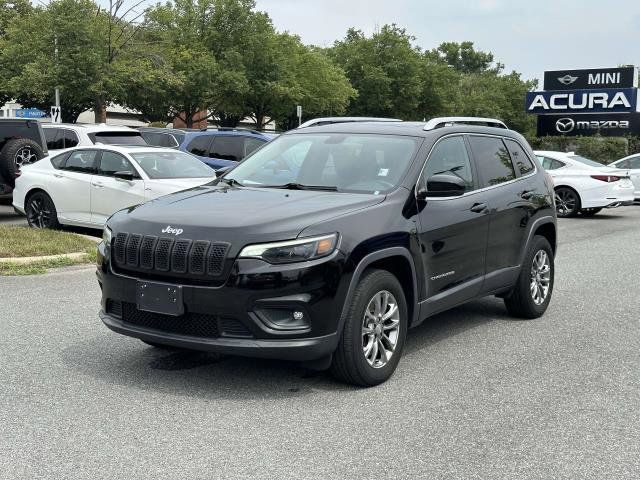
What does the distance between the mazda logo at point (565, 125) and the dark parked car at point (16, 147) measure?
80.3ft

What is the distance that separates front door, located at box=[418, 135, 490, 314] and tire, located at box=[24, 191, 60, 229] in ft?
27.0

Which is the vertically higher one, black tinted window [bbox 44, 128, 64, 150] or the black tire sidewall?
black tinted window [bbox 44, 128, 64, 150]

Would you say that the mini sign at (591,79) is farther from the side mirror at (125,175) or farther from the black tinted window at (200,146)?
the side mirror at (125,175)

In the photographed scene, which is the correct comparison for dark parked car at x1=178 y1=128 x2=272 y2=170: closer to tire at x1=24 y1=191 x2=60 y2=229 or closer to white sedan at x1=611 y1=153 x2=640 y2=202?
tire at x1=24 y1=191 x2=60 y2=229

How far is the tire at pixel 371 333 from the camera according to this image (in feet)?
16.4

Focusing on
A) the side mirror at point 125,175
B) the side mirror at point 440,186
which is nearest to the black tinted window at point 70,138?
the side mirror at point 125,175

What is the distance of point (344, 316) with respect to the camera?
494 centimetres

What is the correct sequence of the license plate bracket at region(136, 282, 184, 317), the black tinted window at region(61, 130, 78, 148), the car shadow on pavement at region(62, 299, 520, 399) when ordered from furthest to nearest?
the black tinted window at region(61, 130, 78, 148) → the car shadow on pavement at region(62, 299, 520, 399) → the license plate bracket at region(136, 282, 184, 317)

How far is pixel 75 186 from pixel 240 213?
318 inches

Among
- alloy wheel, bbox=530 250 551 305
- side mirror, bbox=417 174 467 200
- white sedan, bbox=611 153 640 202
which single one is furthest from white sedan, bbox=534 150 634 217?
side mirror, bbox=417 174 467 200

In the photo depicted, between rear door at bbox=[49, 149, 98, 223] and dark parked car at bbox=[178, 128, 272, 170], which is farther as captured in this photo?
dark parked car at bbox=[178, 128, 272, 170]

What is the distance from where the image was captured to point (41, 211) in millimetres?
12922

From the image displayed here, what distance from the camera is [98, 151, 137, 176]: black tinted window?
12148 mm

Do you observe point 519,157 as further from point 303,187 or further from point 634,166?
point 634,166
